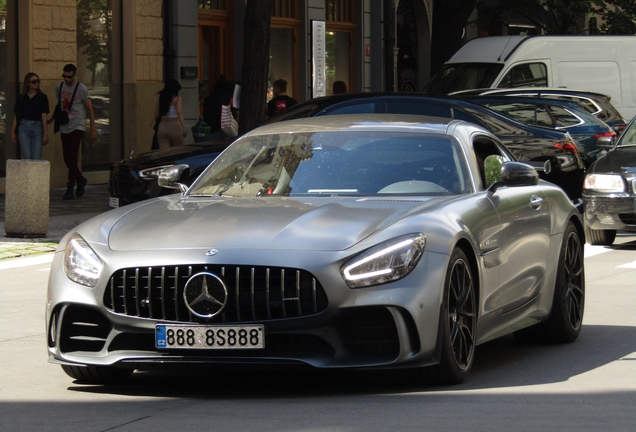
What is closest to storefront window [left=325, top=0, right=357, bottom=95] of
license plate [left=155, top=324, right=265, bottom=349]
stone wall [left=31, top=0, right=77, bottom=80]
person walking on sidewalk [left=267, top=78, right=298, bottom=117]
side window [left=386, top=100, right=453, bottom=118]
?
person walking on sidewalk [left=267, top=78, right=298, bottom=117]

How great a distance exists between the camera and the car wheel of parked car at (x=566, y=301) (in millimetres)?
8406

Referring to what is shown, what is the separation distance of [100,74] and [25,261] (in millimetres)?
10359

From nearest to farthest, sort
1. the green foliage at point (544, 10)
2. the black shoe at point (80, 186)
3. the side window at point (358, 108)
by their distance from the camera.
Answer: the side window at point (358, 108) → the black shoe at point (80, 186) → the green foliage at point (544, 10)

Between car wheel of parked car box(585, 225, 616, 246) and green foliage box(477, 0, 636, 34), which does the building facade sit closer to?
green foliage box(477, 0, 636, 34)

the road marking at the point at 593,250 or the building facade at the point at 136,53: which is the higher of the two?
the building facade at the point at 136,53

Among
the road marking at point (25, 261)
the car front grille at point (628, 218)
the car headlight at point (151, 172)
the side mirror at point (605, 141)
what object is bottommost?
the road marking at point (25, 261)

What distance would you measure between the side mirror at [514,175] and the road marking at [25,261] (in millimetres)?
6757

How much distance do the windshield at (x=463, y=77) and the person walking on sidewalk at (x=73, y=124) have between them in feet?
23.7

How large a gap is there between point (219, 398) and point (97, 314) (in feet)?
2.36

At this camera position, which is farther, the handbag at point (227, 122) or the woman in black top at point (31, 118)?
the handbag at point (227, 122)

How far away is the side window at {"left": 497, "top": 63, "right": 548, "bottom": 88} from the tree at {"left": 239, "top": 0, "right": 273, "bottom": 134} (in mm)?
6639

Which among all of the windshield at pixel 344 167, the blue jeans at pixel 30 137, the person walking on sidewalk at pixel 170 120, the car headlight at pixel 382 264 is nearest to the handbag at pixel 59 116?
the blue jeans at pixel 30 137

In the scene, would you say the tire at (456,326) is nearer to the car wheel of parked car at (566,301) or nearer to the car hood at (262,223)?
the car hood at (262,223)

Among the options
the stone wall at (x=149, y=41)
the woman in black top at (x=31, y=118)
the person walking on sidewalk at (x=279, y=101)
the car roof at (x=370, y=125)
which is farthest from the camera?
the stone wall at (x=149, y=41)
